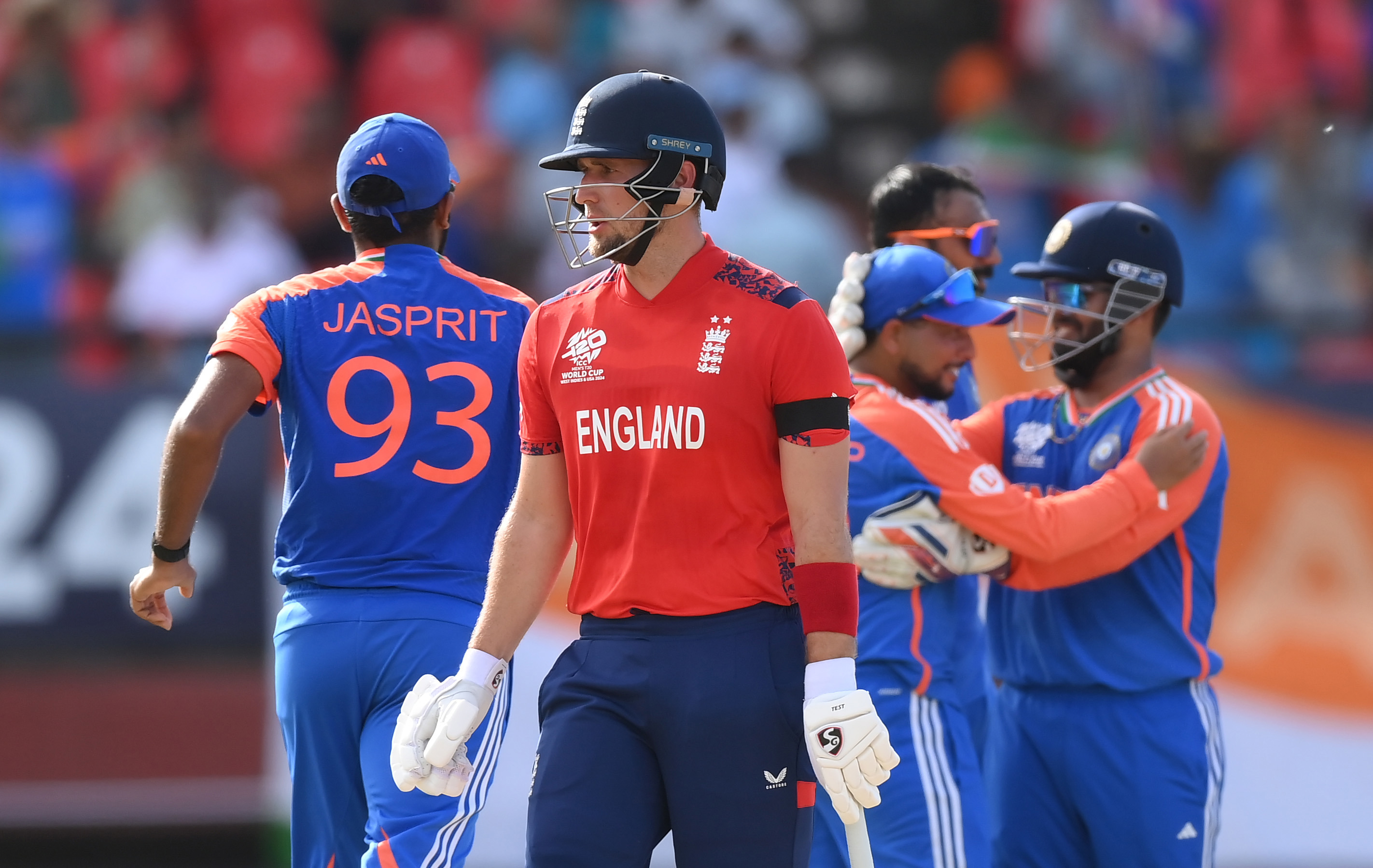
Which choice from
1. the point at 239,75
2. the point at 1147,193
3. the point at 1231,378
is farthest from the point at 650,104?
the point at 239,75

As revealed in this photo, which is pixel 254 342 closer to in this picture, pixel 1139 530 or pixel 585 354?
pixel 585 354

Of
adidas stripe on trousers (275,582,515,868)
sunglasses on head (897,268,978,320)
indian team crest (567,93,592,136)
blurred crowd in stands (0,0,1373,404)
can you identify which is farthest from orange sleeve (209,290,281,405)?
blurred crowd in stands (0,0,1373,404)

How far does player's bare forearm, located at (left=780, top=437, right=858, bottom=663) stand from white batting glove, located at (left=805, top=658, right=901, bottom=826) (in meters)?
0.12

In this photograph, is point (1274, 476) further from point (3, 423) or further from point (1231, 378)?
point (3, 423)

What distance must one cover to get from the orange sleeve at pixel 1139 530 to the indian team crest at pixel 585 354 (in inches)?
61.3

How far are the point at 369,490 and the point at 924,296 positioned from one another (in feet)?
5.59

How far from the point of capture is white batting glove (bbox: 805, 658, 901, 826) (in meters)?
3.41

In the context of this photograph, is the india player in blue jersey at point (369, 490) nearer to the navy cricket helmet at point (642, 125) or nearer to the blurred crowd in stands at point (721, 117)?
the navy cricket helmet at point (642, 125)

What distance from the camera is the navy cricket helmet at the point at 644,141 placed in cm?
367

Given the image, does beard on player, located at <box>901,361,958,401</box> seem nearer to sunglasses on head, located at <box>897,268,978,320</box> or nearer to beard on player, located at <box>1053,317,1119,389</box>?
sunglasses on head, located at <box>897,268,978,320</box>

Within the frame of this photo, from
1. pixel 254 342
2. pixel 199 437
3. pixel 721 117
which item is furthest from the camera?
pixel 721 117

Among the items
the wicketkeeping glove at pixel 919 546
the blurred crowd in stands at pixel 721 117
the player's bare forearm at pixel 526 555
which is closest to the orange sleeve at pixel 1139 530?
the wicketkeeping glove at pixel 919 546

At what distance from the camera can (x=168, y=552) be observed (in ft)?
14.4

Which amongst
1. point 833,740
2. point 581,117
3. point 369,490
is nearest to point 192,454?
point 369,490
